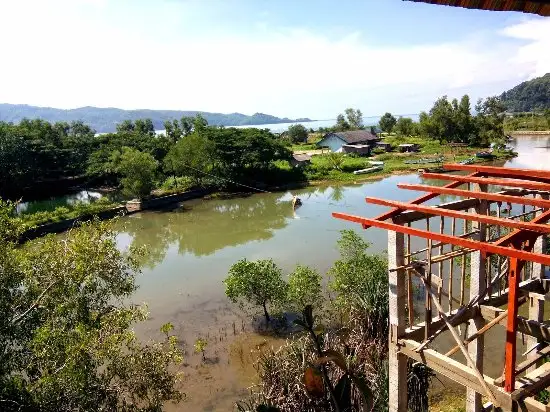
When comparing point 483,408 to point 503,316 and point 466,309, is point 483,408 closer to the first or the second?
point 466,309

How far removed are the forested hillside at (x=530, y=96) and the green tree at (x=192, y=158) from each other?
123918 mm

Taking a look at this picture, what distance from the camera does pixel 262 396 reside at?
707 cm

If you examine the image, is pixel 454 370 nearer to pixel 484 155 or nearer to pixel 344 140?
pixel 484 155

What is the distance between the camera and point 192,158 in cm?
3166

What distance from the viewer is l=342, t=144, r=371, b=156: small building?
48.3 meters

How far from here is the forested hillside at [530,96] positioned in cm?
13250

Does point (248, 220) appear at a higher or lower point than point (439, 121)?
lower

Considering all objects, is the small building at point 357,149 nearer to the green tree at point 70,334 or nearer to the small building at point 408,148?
the small building at point 408,148

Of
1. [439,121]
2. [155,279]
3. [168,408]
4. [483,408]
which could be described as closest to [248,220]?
[155,279]

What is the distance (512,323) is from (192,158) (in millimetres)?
Result: 29721

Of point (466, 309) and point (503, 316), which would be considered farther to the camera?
point (466, 309)

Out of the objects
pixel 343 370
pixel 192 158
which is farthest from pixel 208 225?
pixel 343 370

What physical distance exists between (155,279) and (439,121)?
144 ft

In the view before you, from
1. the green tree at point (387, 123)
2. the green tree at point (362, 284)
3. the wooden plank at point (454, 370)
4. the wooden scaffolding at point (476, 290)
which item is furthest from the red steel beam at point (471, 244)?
the green tree at point (387, 123)
